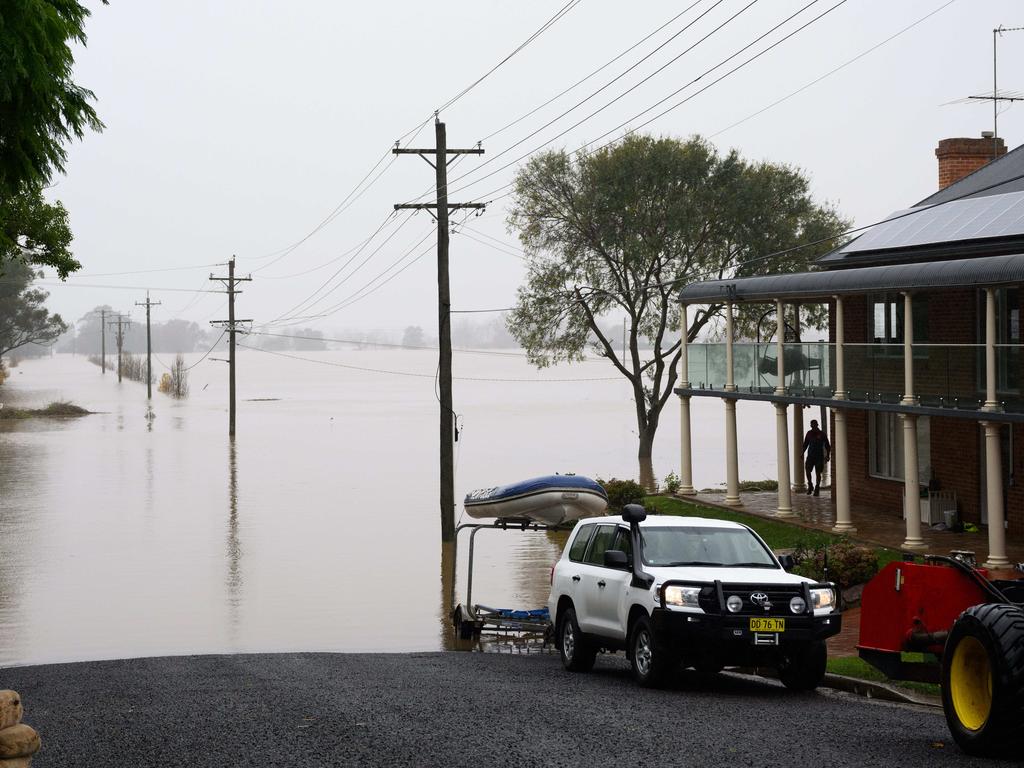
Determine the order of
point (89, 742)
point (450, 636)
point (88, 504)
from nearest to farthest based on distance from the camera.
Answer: point (89, 742)
point (450, 636)
point (88, 504)

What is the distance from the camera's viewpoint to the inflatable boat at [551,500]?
27500mm

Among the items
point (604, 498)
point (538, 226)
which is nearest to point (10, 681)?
point (604, 498)

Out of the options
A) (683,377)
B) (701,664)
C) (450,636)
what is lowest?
(450,636)

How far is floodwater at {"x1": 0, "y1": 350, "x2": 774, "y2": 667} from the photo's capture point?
26.3 metres

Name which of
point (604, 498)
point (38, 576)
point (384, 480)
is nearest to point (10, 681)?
point (604, 498)

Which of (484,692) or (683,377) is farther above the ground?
(683,377)

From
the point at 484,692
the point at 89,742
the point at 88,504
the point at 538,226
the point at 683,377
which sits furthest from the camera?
the point at 538,226

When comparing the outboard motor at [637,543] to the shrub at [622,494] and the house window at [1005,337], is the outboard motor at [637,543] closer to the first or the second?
the house window at [1005,337]

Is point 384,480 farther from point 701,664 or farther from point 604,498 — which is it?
point 701,664

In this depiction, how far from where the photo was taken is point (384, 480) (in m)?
63.2

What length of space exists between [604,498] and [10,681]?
15030mm

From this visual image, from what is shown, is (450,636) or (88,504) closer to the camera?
(450,636)

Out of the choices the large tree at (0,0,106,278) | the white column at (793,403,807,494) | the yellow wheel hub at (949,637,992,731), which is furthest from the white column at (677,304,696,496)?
the yellow wheel hub at (949,637,992,731)

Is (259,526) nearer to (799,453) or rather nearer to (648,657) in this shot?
(799,453)
